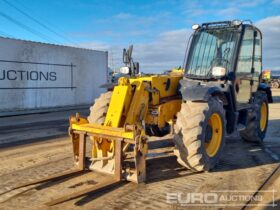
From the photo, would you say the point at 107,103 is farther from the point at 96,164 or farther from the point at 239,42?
the point at 239,42

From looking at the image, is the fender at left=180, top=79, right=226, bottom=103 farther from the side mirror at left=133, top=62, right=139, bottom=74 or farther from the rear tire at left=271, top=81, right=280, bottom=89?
the rear tire at left=271, top=81, right=280, bottom=89

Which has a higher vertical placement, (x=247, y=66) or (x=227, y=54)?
(x=227, y=54)

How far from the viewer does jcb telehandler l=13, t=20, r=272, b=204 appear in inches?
209

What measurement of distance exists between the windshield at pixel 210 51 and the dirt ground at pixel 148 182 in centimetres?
184

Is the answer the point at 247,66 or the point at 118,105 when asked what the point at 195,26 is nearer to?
the point at 247,66

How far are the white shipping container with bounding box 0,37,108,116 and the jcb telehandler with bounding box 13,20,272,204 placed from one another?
37.5ft

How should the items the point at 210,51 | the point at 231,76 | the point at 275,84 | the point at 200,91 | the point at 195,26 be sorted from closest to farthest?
the point at 200,91
the point at 231,76
the point at 210,51
the point at 195,26
the point at 275,84

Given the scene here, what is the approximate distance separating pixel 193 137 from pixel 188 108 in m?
0.56

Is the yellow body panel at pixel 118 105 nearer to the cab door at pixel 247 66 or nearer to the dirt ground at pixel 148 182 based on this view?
the dirt ground at pixel 148 182

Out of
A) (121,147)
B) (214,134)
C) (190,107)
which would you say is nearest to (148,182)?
(121,147)

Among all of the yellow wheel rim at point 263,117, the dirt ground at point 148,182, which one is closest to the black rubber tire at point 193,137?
the dirt ground at point 148,182

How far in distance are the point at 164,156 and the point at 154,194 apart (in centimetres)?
213

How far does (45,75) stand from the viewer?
1859 centimetres

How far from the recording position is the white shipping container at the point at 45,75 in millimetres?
16797
